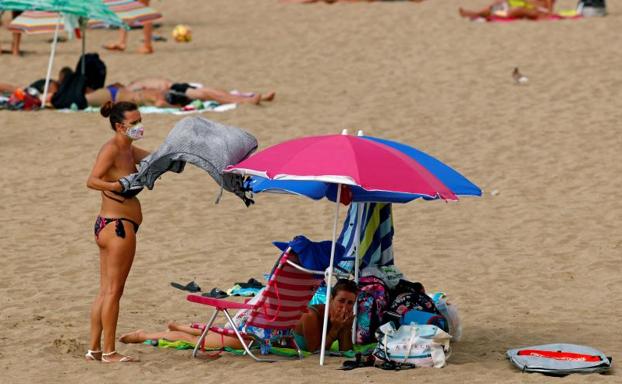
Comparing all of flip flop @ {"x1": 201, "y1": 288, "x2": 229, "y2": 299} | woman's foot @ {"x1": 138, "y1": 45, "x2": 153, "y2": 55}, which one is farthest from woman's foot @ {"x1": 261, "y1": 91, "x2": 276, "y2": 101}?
flip flop @ {"x1": 201, "y1": 288, "x2": 229, "y2": 299}

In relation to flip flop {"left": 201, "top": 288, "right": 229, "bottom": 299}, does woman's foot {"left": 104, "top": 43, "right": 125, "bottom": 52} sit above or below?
above

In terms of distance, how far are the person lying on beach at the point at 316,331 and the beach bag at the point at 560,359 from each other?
2.95ft

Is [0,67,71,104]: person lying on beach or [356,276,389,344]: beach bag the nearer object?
[356,276,389,344]: beach bag

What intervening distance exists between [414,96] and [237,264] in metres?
6.34

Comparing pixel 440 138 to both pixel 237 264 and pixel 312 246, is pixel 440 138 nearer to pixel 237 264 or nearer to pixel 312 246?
pixel 237 264

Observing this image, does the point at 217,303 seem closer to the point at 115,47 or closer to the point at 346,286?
the point at 346,286

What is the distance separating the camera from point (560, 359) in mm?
7129

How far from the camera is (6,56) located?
61.3 feet

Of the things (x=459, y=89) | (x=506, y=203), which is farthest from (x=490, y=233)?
(x=459, y=89)

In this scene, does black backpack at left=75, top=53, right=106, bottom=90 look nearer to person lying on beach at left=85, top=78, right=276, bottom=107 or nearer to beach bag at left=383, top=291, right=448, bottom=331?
person lying on beach at left=85, top=78, right=276, bottom=107

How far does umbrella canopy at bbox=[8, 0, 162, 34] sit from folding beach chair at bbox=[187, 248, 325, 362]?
376 inches

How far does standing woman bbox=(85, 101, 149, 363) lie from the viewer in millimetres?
7160

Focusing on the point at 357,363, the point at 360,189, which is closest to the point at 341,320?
the point at 357,363

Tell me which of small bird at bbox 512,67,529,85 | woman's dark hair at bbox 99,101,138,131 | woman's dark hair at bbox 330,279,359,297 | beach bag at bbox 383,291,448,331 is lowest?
beach bag at bbox 383,291,448,331
